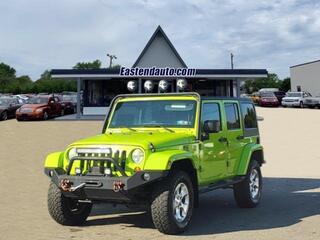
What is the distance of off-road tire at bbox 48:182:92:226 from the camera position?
7.36 m

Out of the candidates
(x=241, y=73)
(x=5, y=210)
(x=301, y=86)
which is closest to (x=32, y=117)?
(x=241, y=73)

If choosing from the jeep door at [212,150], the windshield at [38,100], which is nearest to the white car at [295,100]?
the windshield at [38,100]

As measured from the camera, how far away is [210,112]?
8.25m

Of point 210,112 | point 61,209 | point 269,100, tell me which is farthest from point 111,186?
point 269,100

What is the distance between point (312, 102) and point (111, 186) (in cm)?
4811

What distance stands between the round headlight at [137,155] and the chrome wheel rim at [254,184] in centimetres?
307

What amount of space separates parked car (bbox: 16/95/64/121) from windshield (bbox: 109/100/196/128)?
27207mm

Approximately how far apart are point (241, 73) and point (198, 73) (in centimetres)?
331

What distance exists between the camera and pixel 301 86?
74.6m

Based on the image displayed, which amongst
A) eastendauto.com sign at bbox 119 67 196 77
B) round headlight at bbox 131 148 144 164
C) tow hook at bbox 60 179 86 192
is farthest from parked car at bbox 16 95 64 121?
round headlight at bbox 131 148 144 164

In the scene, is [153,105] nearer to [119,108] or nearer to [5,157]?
[119,108]

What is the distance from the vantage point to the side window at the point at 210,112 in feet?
26.2

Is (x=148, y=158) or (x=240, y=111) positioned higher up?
(x=240, y=111)

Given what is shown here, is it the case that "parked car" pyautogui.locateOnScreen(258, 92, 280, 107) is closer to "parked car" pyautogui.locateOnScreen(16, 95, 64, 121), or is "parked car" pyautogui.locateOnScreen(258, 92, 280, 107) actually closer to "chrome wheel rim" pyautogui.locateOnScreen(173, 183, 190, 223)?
"parked car" pyautogui.locateOnScreen(16, 95, 64, 121)
